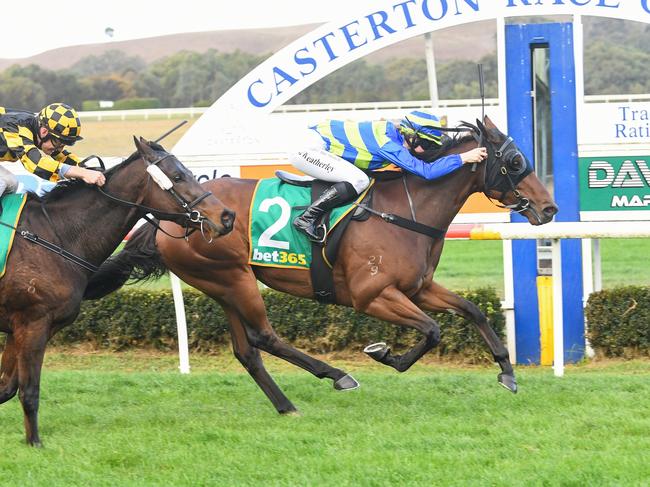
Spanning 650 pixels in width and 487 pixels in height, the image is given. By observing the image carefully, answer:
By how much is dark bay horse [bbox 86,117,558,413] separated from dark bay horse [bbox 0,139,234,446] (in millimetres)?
712

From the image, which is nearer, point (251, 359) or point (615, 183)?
point (251, 359)

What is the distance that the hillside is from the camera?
189 ft

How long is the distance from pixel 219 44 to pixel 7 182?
5878cm

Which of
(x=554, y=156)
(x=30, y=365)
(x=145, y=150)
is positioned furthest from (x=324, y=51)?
(x=30, y=365)

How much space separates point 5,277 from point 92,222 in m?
0.48

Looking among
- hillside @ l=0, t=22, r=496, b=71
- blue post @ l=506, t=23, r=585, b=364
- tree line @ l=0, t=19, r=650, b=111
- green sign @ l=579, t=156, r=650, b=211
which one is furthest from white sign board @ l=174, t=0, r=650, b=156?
hillside @ l=0, t=22, r=496, b=71

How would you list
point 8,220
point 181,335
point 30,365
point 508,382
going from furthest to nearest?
1. point 181,335
2. point 508,382
3. point 8,220
4. point 30,365

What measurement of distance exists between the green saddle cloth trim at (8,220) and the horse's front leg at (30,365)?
0.29 m

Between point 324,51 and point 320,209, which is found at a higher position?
point 324,51

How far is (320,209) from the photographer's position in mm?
5676

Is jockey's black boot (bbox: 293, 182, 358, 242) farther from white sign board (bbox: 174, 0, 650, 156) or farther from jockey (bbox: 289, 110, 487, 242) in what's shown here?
white sign board (bbox: 174, 0, 650, 156)

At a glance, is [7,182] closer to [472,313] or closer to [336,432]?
[336,432]

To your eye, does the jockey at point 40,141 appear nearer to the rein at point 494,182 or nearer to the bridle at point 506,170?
the rein at point 494,182

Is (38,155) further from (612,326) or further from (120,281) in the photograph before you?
(612,326)
